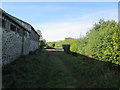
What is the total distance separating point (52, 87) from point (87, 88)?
170cm

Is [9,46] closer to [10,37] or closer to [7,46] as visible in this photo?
[7,46]

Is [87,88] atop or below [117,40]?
below

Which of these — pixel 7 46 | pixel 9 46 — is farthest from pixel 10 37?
pixel 7 46

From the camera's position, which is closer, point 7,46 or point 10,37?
point 7,46

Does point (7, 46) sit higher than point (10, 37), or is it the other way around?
point (10, 37)

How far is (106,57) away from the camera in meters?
7.30

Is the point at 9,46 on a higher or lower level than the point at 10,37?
lower

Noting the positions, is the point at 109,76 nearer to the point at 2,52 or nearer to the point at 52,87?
the point at 52,87

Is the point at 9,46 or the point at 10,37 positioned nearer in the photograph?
the point at 9,46

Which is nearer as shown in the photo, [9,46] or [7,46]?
[7,46]

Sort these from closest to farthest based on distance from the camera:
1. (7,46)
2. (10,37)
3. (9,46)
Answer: (7,46)
(9,46)
(10,37)

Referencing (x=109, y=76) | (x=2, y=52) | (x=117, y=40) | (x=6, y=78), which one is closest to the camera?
(x=6, y=78)

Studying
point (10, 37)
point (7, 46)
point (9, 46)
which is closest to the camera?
point (7, 46)

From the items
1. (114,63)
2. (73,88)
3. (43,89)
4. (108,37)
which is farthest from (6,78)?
(108,37)
